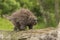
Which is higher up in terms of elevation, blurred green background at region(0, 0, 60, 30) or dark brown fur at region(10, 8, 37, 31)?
dark brown fur at region(10, 8, 37, 31)

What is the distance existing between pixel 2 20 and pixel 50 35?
986cm

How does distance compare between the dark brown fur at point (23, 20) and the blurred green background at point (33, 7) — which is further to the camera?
the blurred green background at point (33, 7)

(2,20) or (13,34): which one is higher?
(13,34)

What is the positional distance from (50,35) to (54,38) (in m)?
0.14

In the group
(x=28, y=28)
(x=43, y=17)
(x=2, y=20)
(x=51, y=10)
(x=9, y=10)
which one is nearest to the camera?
(x=28, y=28)

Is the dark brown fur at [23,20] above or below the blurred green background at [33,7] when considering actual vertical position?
above

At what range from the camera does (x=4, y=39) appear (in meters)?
7.61

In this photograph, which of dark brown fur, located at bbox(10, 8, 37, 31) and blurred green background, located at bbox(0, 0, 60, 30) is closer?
dark brown fur, located at bbox(10, 8, 37, 31)

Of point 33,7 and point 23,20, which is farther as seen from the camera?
point 33,7

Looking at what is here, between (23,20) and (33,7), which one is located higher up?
(23,20)

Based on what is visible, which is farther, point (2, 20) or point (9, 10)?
point (9, 10)

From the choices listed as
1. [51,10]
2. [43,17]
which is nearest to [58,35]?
[43,17]

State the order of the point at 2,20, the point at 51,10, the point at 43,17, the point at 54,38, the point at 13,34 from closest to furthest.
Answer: the point at 54,38, the point at 13,34, the point at 2,20, the point at 43,17, the point at 51,10

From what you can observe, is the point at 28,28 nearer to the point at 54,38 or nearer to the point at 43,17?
the point at 54,38
